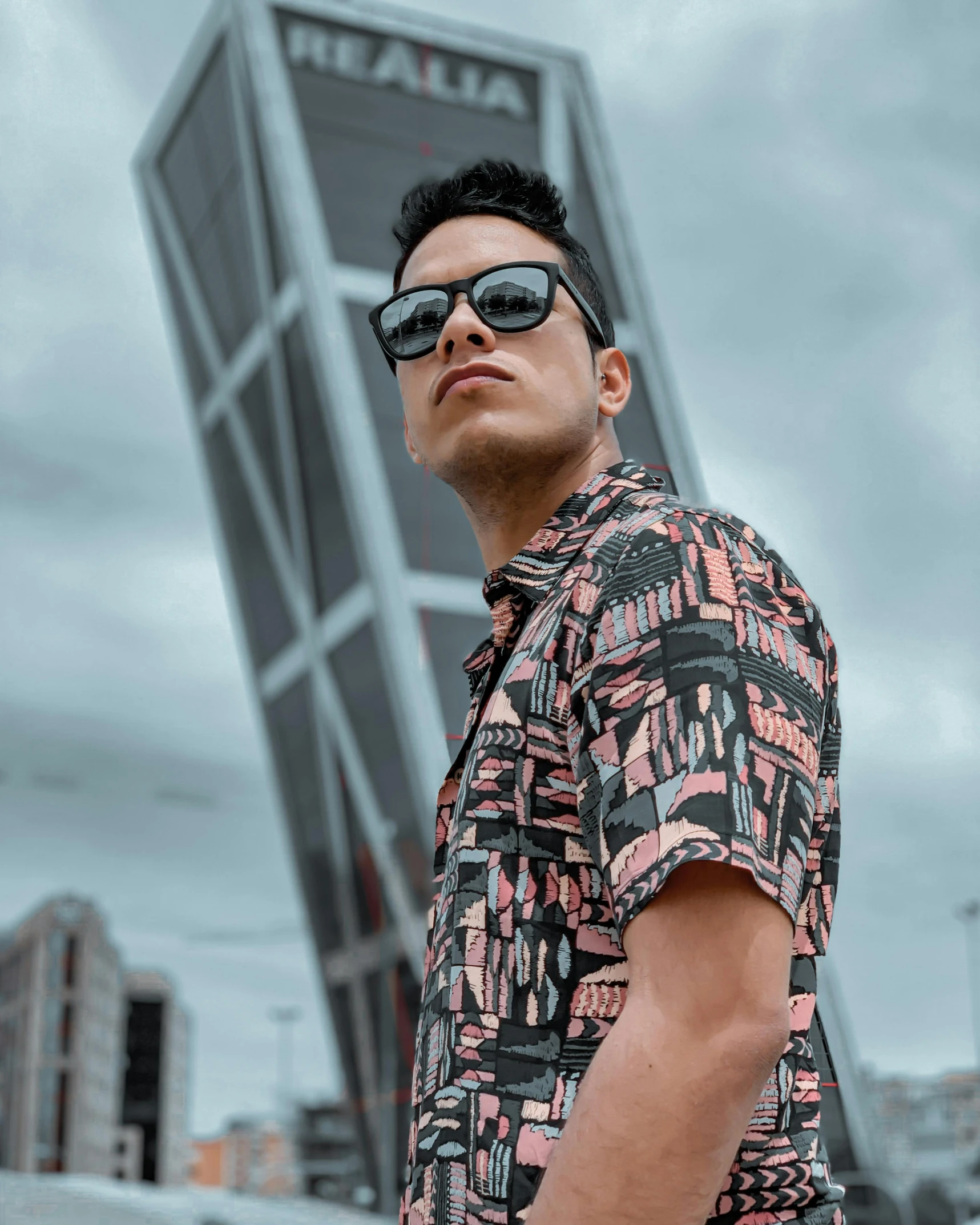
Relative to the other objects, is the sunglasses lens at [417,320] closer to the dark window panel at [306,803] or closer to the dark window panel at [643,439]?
the dark window panel at [643,439]

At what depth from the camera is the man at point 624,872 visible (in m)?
0.98

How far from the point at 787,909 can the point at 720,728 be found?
0.13m

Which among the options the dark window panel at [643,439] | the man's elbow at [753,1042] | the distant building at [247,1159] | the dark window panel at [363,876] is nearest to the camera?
the man's elbow at [753,1042]

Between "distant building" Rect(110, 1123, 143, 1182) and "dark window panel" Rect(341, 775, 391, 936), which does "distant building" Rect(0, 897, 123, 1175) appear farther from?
"dark window panel" Rect(341, 775, 391, 936)

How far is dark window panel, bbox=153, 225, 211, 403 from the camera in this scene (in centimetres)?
3084

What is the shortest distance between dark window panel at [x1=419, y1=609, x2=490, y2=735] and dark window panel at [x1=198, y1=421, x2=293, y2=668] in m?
5.83

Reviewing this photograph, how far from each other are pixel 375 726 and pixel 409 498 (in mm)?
4098

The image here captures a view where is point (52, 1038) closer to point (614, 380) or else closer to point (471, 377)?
point (614, 380)

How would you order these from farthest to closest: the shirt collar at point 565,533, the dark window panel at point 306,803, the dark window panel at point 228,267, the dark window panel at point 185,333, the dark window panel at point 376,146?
the dark window panel at point 185,333, the dark window panel at point 306,803, the dark window panel at point 228,267, the dark window panel at point 376,146, the shirt collar at point 565,533

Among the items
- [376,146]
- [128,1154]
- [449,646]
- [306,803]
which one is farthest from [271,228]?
[128,1154]

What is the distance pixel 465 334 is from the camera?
1.51 meters

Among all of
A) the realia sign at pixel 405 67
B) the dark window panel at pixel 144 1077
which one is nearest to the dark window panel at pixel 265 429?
the realia sign at pixel 405 67

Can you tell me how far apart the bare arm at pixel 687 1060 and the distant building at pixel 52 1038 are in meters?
76.3

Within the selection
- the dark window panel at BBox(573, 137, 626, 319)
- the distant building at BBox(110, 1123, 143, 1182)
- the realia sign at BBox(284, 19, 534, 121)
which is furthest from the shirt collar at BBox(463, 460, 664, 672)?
the distant building at BBox(110, 1123, 143, 1182)
